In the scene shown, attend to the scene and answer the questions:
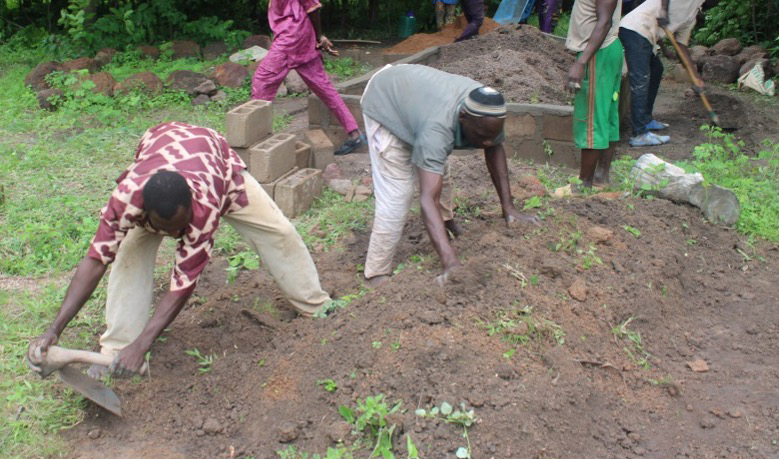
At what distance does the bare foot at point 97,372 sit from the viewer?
12.6 ft

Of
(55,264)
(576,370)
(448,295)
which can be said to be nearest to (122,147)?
(55,264)

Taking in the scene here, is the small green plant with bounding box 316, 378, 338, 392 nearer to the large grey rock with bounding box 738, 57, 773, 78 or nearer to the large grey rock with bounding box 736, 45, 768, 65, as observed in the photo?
the large grey rock with bounding box 738, 57, 773, 78

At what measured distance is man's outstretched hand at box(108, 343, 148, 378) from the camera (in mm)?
3375

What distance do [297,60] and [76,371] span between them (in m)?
3.98

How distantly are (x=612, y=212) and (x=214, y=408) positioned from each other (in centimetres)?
273

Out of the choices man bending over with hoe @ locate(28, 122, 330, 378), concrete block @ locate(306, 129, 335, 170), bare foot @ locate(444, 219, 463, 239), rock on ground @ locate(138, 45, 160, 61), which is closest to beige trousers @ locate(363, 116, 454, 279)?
bare foot @ locate(444, 219, 463, 239)

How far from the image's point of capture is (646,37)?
6789 mm

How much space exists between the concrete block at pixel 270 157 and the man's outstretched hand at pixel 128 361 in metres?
2.52

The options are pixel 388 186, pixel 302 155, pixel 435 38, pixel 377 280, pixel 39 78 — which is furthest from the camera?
pixel 435 38

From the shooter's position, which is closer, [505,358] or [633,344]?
[505,358]

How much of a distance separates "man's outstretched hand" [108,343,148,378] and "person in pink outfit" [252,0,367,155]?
3.82 meters

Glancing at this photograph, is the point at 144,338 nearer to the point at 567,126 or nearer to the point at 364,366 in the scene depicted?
the point at 364,366

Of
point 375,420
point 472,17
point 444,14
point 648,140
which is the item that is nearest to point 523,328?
point 375,420

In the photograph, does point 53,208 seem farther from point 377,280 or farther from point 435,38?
point 435,38
